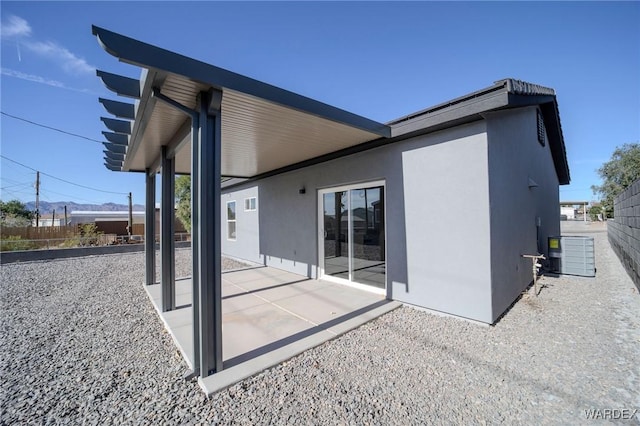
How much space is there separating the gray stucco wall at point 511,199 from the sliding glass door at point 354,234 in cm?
186

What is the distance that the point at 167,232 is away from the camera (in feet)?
15.0

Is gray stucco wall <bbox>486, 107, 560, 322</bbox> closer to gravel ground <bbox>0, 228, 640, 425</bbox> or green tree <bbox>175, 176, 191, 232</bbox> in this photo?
gravel ground <bbox>0, 228, 640, 425</bbox>

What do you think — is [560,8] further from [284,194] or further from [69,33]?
[69,33]

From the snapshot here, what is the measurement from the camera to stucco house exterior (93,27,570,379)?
2.73 meters

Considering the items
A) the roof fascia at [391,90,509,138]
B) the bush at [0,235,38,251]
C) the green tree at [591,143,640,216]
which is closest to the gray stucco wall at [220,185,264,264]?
the roof fascia at [391,90,509,138]

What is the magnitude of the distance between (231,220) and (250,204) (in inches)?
83.2

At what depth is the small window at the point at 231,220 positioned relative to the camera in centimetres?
1105

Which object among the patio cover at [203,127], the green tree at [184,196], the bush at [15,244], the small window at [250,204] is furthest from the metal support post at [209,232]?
the green tree at [184,196]

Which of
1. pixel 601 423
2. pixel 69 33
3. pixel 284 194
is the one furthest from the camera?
pixel 284 194

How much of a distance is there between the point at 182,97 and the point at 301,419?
3.26 m

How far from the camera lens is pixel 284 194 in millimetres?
7762

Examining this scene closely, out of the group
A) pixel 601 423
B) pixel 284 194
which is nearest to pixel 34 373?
pixel 601 423

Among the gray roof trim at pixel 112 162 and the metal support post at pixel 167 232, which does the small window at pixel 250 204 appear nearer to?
the gray roof trim at pixel 112 162

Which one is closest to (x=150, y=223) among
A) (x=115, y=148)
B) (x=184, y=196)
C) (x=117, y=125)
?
(x=115, y=148)
